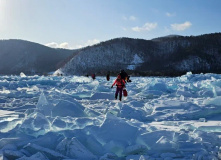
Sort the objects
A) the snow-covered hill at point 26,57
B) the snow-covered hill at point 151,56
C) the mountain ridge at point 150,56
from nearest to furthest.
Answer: the mountain ridge at point 150,56 < the snow-covered hill at point 151,56 < the snow-covered hill at point 26,57

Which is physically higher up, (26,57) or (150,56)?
(26,57)

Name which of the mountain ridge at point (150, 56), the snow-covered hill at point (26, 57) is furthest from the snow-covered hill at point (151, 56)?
the snow-covered hill at point (26, 57)

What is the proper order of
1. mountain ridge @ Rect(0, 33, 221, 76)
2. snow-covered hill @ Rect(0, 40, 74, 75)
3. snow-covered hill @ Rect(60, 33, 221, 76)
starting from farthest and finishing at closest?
snow-covered hill @ Rect(0, 40, 74, 75)
snow-covered hill @ Rect(60, 33, 221, 76)
mountain ridge @ Rect(0, 33, 221, 76)

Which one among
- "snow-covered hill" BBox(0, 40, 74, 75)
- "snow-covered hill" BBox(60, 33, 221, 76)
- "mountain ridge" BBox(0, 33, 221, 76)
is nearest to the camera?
"mountain ridge" BBox(0, 33, 221, 76)

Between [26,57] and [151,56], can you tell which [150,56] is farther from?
[26,57]

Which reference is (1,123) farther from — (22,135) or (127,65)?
(127,65)

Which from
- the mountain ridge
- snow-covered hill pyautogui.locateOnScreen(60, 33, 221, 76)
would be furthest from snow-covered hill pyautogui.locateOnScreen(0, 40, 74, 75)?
snow-covered hill pyautogui.locateOnScreen(60, 33, 221, 76)

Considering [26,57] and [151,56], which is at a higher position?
[26,57]

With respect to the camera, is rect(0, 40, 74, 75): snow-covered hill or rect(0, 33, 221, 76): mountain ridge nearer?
rect(0, 33, 221, 76): mountain ridge

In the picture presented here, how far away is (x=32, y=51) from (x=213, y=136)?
427 ft

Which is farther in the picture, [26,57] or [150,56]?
[26,57]

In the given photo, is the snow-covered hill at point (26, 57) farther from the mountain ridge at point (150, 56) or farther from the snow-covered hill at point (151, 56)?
the snow-covered hill at point (151, 56)

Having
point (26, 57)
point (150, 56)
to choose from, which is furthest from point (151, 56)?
point (26, 57)

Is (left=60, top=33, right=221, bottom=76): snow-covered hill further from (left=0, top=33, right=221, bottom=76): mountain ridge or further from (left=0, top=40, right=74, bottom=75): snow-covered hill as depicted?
(left=0, top=40, right=74, bottom=75): snow-covered hill
